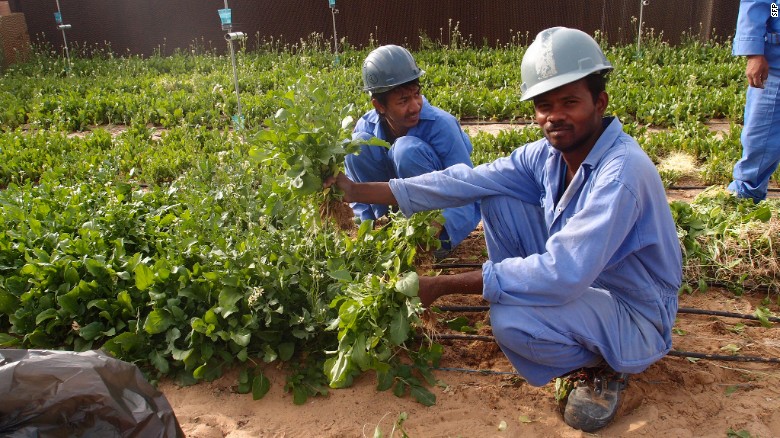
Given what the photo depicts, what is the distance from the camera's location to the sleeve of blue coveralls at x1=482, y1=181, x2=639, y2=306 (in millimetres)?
2391

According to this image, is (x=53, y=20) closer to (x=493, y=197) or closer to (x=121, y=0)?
(x=121, y=0)

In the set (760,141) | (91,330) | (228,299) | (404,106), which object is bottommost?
(91,330)

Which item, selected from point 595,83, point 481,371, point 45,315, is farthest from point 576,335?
point 45,315

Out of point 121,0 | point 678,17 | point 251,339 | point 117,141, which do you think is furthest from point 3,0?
point 251,339

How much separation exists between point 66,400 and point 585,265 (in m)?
1.66

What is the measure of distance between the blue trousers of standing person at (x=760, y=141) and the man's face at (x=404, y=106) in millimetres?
2119

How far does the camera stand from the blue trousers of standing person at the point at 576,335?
101 inches

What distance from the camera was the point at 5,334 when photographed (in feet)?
10.8

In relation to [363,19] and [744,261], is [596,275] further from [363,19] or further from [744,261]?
[363,19]


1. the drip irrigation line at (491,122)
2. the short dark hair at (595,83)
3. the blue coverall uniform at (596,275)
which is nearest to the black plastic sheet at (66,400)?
the blue coverall uniform at (596,275)

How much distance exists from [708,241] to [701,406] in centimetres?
135

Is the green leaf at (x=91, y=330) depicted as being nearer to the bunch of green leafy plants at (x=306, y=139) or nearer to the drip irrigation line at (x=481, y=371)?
the bunch of green leafy plants at (x=306, y=139)

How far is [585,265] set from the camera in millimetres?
2396

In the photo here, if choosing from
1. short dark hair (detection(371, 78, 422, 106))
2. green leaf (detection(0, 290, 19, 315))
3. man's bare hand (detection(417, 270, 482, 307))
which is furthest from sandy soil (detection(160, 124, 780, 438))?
short dark hair (detection(371, 78, 422, 106))
